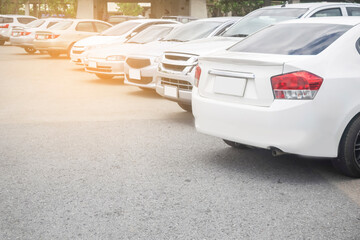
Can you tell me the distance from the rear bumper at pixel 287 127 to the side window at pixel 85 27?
641 inches

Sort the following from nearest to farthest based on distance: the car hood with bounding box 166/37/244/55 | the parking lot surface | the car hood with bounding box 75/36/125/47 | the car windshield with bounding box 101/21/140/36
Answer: the parking lot surface → the car hood with bounding box 166/37/244/55 → the car hood with bounding box 75/36/125/47 → the car windshield with bounding box 101/21/140/36

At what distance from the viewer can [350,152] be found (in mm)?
4996

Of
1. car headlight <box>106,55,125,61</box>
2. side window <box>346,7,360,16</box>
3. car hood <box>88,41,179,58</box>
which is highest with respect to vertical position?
side window <box>346,7,360,16</box>

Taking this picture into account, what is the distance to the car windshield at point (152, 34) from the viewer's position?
42.7 ft

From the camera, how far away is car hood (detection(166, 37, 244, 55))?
820 centimetres

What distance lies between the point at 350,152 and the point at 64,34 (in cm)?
1688

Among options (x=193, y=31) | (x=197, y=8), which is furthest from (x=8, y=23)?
(x=193, y=31)

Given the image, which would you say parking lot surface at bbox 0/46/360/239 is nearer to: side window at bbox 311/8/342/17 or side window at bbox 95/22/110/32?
side window at bbox 311/8/342/17

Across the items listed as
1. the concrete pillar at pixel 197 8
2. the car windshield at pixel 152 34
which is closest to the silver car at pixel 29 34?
the car windshield at pixel 152 34

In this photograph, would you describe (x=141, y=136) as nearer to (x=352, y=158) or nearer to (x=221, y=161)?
(x=221, y=161)

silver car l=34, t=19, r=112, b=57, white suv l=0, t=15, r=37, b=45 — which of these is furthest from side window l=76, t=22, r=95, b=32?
white suv l=0, t=15, r=37, b=45

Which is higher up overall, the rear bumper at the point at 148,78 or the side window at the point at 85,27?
the side window at the point at 85,27

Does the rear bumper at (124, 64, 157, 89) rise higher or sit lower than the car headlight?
lower

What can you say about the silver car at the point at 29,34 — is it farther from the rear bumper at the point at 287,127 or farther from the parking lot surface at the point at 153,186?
the rear bumper at the point at 287,127
